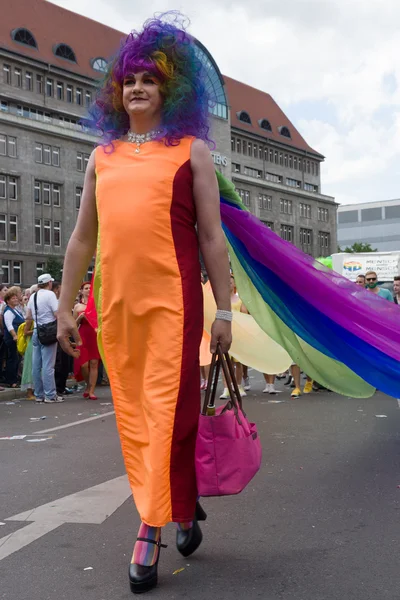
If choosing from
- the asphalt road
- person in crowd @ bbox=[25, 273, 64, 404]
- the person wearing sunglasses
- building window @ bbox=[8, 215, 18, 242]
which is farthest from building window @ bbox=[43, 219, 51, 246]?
the asphalt road

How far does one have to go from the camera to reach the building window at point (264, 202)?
98562mm

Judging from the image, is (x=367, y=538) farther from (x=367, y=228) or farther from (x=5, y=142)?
(x=367, y=228)

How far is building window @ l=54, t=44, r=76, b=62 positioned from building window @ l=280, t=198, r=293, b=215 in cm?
3511

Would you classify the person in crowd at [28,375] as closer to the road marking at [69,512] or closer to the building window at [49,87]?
the road marking at [69,512]

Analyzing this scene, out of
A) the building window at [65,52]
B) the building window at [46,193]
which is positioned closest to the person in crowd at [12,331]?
the building window at [46,193]

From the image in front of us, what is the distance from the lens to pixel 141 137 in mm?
3910

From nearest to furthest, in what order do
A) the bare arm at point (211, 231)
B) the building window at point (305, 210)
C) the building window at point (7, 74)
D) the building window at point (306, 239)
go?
the bare arm at point (211, 231), the building window at point (7, 74), the building window at point (305, 210), the building window at point (306, 239)

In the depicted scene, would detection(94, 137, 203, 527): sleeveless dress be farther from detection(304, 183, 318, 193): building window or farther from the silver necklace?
detection(304, 183, 318, 193): building window

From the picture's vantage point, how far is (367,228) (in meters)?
124

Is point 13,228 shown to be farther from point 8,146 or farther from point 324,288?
point 324,288

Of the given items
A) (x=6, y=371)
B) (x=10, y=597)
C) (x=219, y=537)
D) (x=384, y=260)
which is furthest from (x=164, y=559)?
(x=384, y=260)

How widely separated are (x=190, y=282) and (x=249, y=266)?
72.0 inches

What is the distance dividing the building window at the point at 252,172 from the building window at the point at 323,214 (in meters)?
13.1

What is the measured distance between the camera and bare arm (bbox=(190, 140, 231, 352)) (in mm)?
3824
